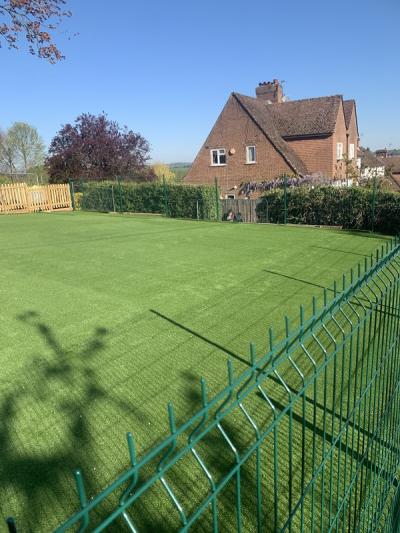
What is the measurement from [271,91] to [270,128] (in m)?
6.95

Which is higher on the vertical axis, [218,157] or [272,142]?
[272,142]

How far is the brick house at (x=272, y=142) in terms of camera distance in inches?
928

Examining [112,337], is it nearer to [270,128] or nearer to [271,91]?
[270,128]

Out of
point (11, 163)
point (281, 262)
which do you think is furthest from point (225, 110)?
point (11, 163)

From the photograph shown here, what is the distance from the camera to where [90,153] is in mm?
29203

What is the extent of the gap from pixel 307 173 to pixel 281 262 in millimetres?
16262

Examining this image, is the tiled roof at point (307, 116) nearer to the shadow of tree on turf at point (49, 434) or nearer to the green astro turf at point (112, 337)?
the green astro turf at point (112, 337)

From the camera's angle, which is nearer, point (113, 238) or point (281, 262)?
point (281, 262)

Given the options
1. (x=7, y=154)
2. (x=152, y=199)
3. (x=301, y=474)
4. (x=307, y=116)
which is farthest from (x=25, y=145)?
(x=301, y=474)

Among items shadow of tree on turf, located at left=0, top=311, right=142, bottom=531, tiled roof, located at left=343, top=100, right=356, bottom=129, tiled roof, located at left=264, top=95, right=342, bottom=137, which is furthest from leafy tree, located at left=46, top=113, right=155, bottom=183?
shadow of tree on turf, located at left=0, top=311, right=142, bottom=531

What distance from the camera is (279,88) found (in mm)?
29688

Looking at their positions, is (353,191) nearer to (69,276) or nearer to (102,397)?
(69,276)

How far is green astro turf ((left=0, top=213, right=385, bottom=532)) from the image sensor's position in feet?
9.21

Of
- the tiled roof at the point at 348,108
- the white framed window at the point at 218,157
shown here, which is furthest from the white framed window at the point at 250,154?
the tiled roof at the point at 348,108
